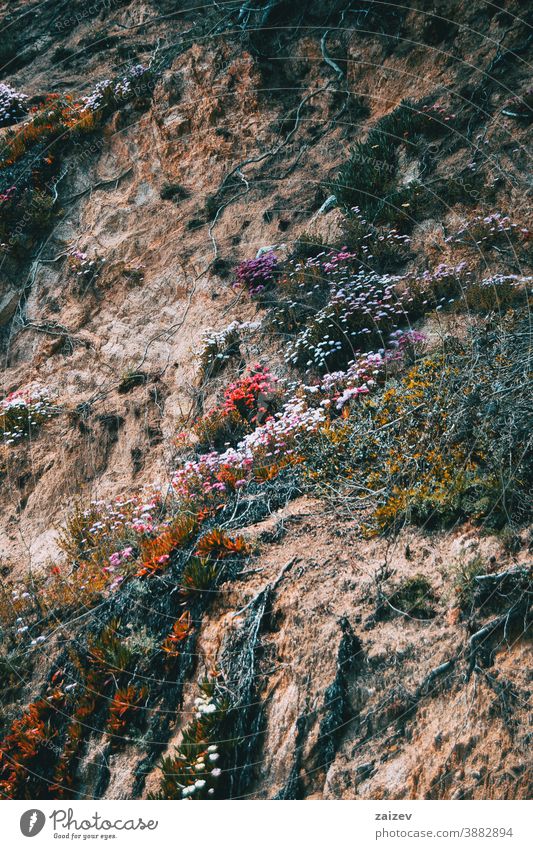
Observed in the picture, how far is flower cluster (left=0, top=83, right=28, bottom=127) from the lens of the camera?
1251cm

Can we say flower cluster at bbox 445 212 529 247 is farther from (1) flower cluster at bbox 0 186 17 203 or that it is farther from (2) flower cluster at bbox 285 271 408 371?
(1) flower cluster at bbox 0 186 17 203

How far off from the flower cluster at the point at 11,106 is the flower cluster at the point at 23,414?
6.60 meters

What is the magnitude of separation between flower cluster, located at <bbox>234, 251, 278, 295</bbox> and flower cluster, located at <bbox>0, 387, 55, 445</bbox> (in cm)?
294

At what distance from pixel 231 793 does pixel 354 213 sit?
22.3 feet

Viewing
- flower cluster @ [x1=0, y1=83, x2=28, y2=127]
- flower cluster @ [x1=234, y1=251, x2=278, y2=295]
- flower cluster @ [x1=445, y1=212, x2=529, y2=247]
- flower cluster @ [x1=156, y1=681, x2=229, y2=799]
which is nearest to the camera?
flower cluster @ [x1=156, y1=681, x2=229, y2=799]

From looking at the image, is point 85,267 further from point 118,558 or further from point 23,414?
point 118,558

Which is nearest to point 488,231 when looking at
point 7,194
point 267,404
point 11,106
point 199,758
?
point 267,404

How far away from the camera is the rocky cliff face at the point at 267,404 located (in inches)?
179

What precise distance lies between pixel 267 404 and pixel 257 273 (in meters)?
2.18

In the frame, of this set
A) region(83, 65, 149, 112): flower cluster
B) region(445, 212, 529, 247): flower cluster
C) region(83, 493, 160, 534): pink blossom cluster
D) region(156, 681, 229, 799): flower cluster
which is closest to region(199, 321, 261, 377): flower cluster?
region(83, 493, 160, 534): pink blossom cluster

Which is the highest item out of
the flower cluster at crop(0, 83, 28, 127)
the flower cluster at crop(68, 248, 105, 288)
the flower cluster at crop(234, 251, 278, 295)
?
the flower cluster at crop(0, 83, 28, 127)
